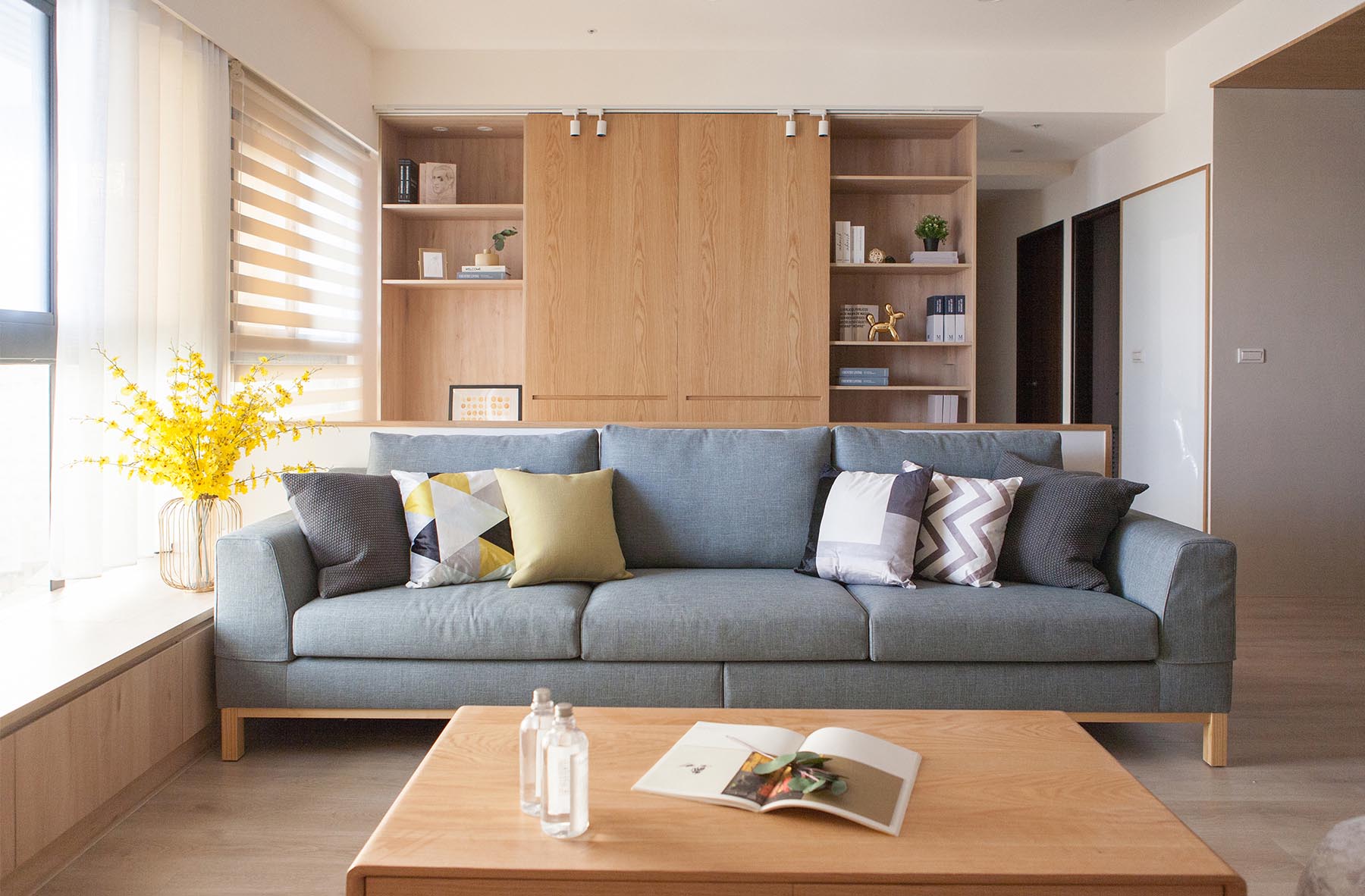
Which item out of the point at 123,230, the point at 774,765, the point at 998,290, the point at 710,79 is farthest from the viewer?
the point at 998,290

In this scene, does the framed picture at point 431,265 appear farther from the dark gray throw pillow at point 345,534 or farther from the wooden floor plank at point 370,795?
the wooden floor plank at point 370,795

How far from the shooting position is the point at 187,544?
2.97 metres

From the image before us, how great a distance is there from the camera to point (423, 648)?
2.60m

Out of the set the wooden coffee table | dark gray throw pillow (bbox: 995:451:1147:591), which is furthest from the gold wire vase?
dark gray throw pillow (bbox: 995:451:1147:591)

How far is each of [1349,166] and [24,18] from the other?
17.8 feet

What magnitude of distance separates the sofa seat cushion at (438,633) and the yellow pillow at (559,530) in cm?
21

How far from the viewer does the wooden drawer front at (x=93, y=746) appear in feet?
6.30

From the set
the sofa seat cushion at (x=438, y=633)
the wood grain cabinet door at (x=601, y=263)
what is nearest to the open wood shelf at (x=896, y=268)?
the wood grain cabinet door at (x=601, y=263)

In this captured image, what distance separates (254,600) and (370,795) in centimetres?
59

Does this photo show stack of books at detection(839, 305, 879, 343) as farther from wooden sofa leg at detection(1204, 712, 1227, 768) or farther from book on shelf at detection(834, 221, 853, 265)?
wooden sofa leg at detection(1204, 712, 1227, 768)

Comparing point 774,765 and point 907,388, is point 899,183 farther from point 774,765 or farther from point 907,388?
point 774,765

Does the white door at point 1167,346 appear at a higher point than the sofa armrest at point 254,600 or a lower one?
higher

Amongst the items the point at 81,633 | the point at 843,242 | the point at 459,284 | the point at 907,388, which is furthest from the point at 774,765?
the point at 459,284

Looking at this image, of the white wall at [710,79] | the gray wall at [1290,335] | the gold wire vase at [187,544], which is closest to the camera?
the gold wire vase at [187,544]
